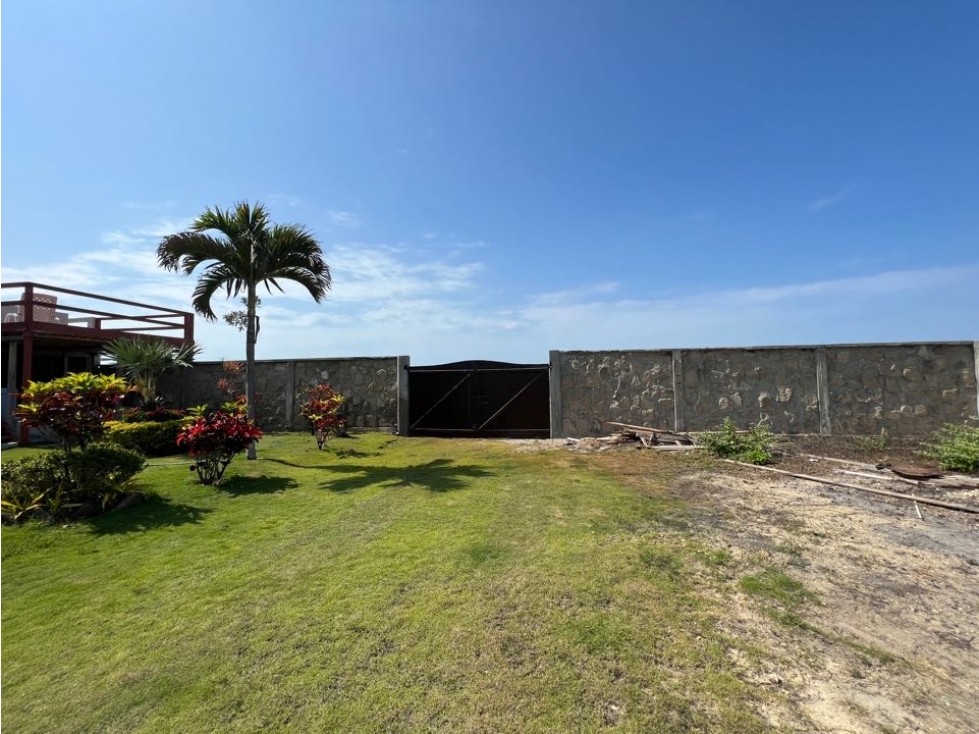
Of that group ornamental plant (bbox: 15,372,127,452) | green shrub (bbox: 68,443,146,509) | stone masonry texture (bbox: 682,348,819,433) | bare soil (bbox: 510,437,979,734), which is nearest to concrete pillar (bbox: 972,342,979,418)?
stone masonry texture (bbox: 682,348,819,433)

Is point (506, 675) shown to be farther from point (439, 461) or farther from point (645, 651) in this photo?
point (439, 461)

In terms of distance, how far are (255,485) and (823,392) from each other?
12.0 metres

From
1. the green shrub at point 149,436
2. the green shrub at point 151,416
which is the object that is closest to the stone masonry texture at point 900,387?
the green shrub at point 149,436

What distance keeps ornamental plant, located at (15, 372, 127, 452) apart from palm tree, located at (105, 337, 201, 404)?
7.30 m

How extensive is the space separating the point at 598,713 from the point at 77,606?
3579 mm

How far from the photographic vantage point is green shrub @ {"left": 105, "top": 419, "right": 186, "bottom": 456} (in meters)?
8.97

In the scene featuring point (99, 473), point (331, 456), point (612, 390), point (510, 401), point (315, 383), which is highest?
point (315, 383)

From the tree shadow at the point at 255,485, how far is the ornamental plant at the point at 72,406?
1671mm

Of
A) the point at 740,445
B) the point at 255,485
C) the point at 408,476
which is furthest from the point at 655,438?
the point at 255,485

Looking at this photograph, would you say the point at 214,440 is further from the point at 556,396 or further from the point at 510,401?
the point at 556,396

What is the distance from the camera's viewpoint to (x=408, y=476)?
709 cm

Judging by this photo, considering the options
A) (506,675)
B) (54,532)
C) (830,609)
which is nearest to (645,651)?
(506,675)

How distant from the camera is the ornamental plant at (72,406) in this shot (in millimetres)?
5254

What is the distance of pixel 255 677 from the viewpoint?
88.5 inches
